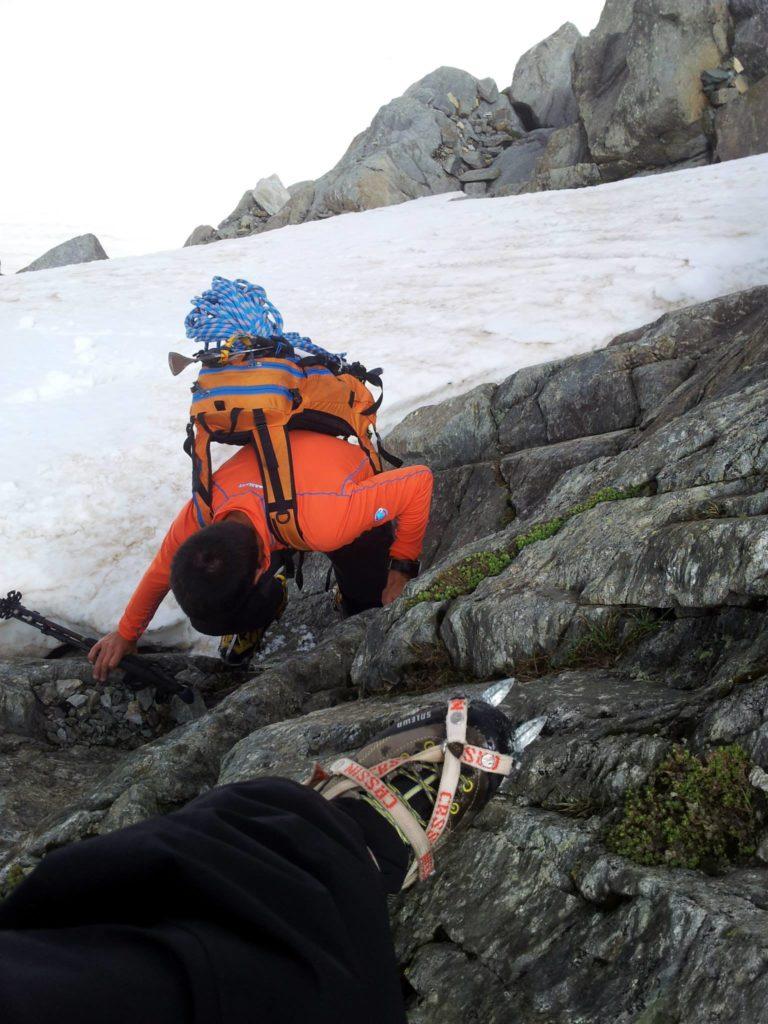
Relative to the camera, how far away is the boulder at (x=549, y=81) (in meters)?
35.6

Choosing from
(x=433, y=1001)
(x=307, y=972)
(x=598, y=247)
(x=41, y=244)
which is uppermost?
(x=41, y=244)

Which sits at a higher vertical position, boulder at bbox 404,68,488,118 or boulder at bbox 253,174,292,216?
boulder at bbox 404,68,488,118

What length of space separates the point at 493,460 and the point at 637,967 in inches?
291

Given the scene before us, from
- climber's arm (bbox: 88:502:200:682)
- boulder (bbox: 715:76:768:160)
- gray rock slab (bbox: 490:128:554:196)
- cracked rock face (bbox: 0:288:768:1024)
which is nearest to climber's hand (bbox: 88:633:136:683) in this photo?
climber's arm (bbox: 88:502:200:682)

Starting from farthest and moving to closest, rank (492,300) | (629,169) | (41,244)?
1. (41,244)
2. (629,169)
3. (492,300)

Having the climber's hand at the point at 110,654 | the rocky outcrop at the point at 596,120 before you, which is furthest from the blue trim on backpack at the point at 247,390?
the rocky outcrop at the point at 596,120

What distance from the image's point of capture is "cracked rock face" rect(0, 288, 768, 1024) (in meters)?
2.85

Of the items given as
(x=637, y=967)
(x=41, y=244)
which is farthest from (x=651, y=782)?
(x=41, y=244)

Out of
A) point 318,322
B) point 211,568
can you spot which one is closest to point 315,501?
point 211,568

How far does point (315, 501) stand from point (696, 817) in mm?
4267

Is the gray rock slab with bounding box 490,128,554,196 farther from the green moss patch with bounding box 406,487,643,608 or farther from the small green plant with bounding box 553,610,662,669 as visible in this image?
the small green plant with bounding box 553,610,662,669

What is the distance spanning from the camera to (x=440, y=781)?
12.6ft

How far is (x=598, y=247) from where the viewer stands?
16500mm

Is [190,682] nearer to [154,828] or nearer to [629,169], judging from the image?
[154,828]
